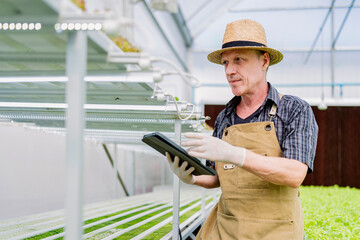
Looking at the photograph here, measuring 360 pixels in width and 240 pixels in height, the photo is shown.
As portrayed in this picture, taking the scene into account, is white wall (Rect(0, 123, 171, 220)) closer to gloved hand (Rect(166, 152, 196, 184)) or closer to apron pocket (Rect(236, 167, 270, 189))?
gloved hand (Rect(166, 152, 196, 184))

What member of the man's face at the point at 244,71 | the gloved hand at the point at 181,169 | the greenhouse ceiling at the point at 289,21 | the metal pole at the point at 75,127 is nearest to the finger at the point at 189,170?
the gloved hand at the point at 181,169

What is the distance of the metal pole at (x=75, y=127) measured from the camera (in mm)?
1137

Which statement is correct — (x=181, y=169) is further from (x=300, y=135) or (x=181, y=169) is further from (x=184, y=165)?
(x=300, y=135)

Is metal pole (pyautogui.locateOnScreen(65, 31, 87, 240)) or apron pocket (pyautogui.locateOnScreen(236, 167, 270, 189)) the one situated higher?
metal pole (pyautogui.locateOnScreen(65, 31, 87, 240))

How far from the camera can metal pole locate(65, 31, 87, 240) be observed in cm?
114

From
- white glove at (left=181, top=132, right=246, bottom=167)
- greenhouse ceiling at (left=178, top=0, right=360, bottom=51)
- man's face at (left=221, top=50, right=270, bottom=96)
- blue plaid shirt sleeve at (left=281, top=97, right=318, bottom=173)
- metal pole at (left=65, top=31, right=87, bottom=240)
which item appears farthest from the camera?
greenhouse ceiling at (left=178, top=0, right=360, bottom=51)

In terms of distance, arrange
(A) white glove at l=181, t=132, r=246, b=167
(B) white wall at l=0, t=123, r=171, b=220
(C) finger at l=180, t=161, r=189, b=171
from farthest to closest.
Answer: (B) white wall at l=0, t=123, r=171, b=220, (C) finger at l=180, t=161, r=189, b=171, (A) white glove at l=181, t=132, r=246, b=167

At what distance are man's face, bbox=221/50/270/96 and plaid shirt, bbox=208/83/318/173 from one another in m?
0.09

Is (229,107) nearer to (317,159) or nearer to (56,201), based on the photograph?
(56,201)

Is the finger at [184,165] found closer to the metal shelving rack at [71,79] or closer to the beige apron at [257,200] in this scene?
the beige apron at [257,200]

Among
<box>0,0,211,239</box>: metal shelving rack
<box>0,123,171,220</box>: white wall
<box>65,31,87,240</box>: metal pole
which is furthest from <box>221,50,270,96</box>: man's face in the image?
<box>0,123,171,220</box>: white wall

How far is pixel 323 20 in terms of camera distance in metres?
11.8

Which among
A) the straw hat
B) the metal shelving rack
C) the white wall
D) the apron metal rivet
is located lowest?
the white wall

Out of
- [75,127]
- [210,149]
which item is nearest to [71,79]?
[75,127]
